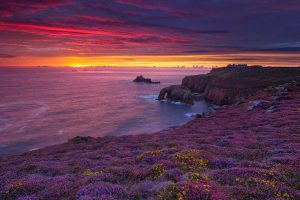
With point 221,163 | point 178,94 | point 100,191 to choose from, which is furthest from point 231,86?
point 100,191

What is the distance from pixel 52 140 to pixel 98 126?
13.6 meters

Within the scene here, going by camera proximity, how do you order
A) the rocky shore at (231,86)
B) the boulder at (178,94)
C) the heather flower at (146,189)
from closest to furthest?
the heather flower at (146,189)
the rocky shore at (231,86)
the boulder at (178,94)

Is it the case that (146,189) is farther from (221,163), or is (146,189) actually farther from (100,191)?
(221,163)

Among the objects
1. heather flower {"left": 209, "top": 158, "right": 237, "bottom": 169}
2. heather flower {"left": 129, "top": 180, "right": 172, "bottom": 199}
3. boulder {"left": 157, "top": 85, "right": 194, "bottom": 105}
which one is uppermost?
heather flower {"left": 129, "top": 180, "right": 172, "bottom": 199}

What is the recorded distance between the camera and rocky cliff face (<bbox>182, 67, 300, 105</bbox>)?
338 feet

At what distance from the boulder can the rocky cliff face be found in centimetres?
940

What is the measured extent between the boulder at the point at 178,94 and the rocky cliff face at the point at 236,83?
9.40 metres

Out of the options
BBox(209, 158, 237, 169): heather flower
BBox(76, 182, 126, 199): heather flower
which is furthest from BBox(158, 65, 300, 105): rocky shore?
BBox(76, 182, 126, 199): heather flower

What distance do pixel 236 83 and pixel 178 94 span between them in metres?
26.2

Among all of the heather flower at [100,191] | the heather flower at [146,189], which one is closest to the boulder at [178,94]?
the heather flower at [146,189]

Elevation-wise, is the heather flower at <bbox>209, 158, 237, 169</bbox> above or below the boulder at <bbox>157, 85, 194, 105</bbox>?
above

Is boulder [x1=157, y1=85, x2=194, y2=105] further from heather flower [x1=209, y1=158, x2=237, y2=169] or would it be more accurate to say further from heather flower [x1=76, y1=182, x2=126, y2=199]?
heather flower [x1=76, y1=182, x2=126, y2=199]

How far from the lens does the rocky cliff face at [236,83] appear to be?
103 metres

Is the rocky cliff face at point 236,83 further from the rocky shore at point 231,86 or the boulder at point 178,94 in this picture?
the boulder at point 178,94
